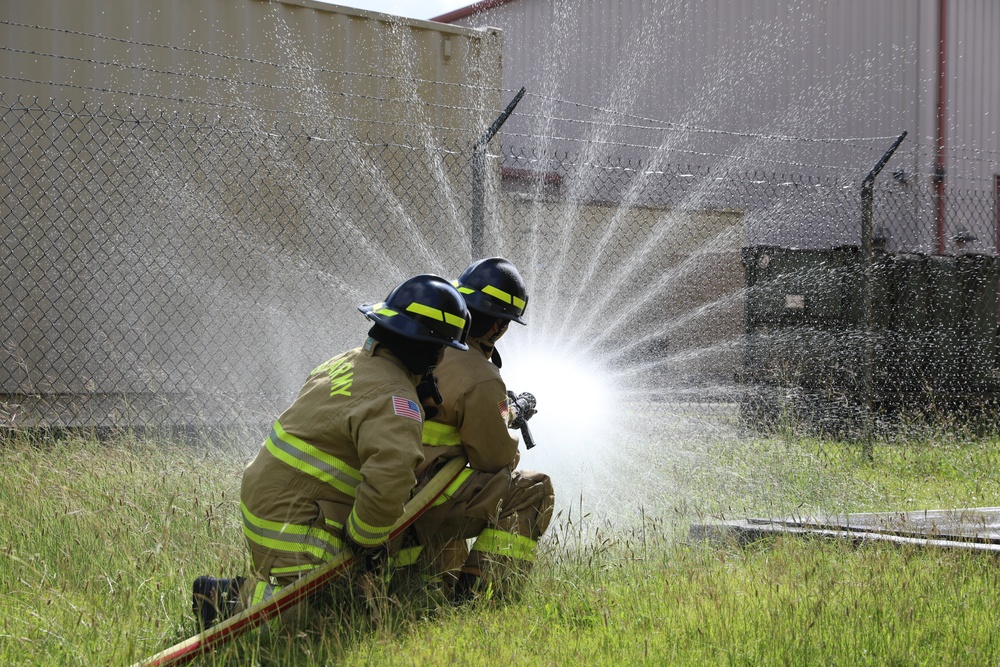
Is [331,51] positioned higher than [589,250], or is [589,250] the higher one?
[331,51]

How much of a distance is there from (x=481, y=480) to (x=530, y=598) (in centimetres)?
46

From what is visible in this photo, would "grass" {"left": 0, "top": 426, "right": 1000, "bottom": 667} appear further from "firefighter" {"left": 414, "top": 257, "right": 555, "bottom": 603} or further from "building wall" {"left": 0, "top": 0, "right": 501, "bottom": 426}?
"building wall" {"left": 0, "top": 0, "right": 501, "bottom": 426}

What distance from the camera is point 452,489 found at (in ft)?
11.9

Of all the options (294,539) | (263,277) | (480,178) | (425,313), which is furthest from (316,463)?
(263,277)

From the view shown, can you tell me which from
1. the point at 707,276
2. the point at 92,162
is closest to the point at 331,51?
the point at 92,162

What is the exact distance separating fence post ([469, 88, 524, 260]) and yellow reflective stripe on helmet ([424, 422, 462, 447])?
218 cm

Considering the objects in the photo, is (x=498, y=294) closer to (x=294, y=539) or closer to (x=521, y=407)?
(x=521, y=407)

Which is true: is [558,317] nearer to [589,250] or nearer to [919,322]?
[589,250]

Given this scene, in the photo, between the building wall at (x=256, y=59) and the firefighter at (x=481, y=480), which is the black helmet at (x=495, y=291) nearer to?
the firefighter at (x=481, y=480)

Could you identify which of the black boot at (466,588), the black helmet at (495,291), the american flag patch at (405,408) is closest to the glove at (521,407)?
the black helmet at (495,291)

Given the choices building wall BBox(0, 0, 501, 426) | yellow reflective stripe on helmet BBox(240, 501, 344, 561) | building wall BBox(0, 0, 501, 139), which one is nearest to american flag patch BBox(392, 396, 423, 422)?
yellow reflective stripe on helmet BBox(240, 501, 344, 561)

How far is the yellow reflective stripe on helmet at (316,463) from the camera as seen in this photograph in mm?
3156

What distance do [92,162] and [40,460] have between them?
2.53m

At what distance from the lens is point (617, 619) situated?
3234 mm
